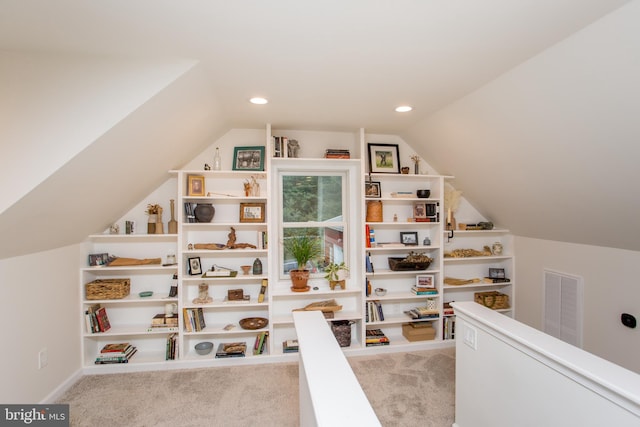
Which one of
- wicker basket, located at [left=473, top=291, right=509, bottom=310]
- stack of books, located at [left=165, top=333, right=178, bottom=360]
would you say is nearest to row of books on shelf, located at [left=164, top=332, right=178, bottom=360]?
stack of books, located at [left=165, top=333, right=178, bottom=360]

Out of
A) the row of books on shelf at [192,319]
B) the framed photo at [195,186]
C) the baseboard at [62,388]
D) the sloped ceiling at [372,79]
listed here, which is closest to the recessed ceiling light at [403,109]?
the sloped ceiling at [372,79]

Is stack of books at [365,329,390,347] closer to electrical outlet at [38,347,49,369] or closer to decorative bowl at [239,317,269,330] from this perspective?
decorative bowl at [239,317,269,330]

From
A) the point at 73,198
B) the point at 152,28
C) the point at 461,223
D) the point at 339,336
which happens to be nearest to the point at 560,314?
the point at 461,223

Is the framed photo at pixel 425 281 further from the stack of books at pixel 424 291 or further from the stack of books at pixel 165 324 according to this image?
the stack of books at pixel 165 324

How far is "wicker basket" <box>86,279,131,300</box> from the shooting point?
9.73 feet

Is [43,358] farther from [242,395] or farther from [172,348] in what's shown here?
[242,395]

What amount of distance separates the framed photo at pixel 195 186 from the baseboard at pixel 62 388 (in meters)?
1.95

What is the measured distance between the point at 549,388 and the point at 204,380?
2685 mm

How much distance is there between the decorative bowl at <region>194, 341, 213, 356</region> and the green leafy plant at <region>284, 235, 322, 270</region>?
1.20 m

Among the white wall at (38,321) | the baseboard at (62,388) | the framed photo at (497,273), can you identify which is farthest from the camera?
the framed photo at (497,273)

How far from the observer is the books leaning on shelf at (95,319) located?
297 cm

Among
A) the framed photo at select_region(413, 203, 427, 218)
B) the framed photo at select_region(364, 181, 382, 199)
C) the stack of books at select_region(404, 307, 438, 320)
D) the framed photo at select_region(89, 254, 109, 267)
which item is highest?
the framed photo at select_region(364, 181, 382, 199)

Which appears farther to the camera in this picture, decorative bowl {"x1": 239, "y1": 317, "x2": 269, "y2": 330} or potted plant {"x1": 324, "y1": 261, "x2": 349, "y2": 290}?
potted plant {"x1": 324, "y1": 261, "x2": 349, "y2": 290}

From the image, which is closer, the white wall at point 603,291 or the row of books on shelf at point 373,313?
the white wall at point 603,291
